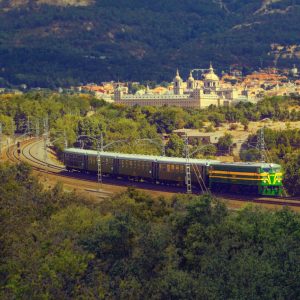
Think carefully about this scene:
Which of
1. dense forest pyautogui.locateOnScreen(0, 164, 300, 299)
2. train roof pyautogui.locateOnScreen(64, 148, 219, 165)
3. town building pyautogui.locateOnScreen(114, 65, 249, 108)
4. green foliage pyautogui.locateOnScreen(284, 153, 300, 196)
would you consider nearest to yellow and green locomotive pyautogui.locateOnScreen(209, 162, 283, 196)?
train roof pyautogui.locateOnScreen(64, 148, 219, 165)

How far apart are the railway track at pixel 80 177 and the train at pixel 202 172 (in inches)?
28.2

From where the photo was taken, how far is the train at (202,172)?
183 feet

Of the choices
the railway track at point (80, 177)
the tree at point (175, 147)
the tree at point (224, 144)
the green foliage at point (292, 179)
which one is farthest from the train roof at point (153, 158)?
the tree at point (224, 144)

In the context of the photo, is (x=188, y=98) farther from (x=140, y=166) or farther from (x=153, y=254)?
(x=153, y=254)

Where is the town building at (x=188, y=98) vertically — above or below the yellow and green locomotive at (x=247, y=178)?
below

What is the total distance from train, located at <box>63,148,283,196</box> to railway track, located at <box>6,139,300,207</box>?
0.72 metres

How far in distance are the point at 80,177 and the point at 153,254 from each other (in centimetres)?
3456

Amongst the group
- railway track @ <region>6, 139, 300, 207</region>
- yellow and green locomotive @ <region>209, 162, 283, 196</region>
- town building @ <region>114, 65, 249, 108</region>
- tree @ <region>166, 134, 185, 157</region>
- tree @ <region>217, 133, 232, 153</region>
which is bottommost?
town building @ <region>114, 65, 249, 108</region>

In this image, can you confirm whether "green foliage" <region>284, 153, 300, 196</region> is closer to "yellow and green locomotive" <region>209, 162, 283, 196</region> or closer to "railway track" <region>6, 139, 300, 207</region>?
"railway track" <region>6, 139, 300, 207</region>

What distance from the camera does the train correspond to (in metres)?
55.8

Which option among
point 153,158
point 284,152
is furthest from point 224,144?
point 153,158

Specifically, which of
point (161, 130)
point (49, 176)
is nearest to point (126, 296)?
point (49, 176)

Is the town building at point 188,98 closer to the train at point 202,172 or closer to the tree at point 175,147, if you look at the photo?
the tree at point 175,147

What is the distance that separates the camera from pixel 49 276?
36.1 m
